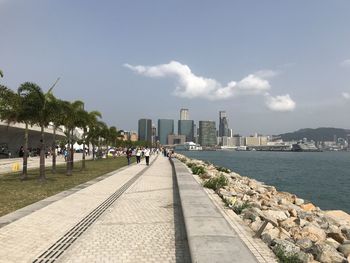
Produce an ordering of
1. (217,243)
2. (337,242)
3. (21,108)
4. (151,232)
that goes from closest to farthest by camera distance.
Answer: (217,243) < (151,232) < (337,242) < (21,108)

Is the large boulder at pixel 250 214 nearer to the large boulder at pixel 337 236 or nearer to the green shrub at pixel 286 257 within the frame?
the large boulder at pixel 337 236

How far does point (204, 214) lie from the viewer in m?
10.6

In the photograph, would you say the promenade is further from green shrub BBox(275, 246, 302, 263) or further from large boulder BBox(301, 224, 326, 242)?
large boulder BBox(301, 224, 326, 242)

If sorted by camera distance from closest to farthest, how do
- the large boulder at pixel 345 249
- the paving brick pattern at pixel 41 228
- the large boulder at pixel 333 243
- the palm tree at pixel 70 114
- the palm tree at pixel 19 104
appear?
the paving brick pattern at pixel 41 228, the large boulder at pixel 345 249, the large boulder at pixel 333 243, the palm tree at pixel 19 104, the palm tree at pixel 70 114

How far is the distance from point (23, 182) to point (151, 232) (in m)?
14.5

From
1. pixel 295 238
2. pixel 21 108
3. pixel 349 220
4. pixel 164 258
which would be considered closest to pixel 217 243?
pixel 164 258

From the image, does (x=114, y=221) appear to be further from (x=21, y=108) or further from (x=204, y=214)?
(x=21, y=108)

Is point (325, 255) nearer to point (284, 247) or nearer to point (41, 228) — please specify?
point (284, 247)

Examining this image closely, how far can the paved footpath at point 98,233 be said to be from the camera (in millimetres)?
7824

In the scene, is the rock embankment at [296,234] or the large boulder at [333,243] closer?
the rock embankment at [296,234]

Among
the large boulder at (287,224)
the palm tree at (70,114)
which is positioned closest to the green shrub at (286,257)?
the large boulder at (287,224)

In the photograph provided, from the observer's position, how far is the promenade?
299 inches

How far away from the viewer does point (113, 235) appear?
373 inches

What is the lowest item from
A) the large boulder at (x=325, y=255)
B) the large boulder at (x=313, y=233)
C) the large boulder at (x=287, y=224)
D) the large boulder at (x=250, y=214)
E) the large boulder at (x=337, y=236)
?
the large boulder at (x=337, y=236)
